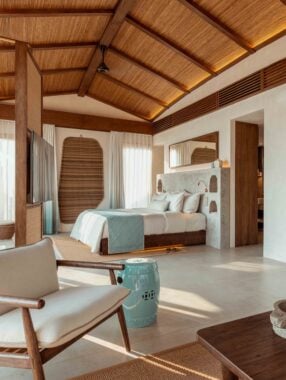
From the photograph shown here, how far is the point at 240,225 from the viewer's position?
5.46 m

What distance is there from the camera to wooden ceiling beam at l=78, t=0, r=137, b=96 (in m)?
3.95

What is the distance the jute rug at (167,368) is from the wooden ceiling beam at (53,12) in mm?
4088

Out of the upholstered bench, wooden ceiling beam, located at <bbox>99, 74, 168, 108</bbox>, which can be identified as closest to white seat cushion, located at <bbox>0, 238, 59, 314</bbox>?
the upholstered bench

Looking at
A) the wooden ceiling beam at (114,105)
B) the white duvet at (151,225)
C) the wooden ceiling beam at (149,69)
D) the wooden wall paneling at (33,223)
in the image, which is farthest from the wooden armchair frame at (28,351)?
the wooden ceiling beam at (114,105)

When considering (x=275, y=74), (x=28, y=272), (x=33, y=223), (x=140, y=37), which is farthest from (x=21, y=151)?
(x=275, y=74)

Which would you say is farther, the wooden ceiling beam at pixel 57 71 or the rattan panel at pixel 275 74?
the wooden ceiling beam at pixel 57 71

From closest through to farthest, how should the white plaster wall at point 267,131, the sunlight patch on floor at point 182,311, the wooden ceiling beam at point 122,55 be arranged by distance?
the sunlight patch on floor at point 182,311 < the white plaster wall at point 267,131 < the wooden ceiling beam at point 122,55

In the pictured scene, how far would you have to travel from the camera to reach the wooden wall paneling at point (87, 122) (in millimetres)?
6574

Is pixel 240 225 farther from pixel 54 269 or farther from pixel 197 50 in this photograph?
pixel 54 269

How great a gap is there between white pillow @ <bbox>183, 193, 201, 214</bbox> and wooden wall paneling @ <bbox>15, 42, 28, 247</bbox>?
3.30 metres

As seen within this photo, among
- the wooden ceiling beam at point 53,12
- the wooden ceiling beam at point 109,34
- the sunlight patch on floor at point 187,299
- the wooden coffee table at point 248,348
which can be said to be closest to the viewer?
the wooden coffee table at point 248,348

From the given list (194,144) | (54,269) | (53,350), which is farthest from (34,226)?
(194,144)

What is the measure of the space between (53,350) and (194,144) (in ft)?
17.9

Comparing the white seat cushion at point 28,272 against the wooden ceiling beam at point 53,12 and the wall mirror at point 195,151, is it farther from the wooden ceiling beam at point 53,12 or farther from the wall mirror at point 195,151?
the wall mirror at point 195,151
